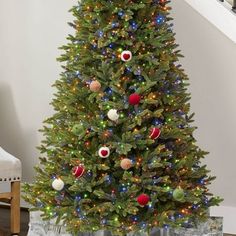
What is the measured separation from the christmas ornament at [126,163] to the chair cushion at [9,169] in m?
1.23

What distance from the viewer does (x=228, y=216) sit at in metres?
3.79

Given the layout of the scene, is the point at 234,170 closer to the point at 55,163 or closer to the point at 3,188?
the point at 55,163

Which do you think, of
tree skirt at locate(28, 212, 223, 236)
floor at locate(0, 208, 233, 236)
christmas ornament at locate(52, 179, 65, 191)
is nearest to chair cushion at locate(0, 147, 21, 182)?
floor at locate(0, 208, 233, 236)

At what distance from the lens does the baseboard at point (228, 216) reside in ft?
12.4

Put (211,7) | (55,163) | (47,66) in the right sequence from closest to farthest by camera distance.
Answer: (55,163)
(211,7)
(47,66)

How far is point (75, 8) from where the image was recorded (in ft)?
9.63

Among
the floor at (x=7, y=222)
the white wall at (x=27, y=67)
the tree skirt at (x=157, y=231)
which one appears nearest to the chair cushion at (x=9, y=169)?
the floor at (x=7, y=222)

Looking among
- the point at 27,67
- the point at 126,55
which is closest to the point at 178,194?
the point at 126,55

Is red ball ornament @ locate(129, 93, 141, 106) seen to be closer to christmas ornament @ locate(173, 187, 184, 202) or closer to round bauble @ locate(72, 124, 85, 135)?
round bauble @ locate(72, 124, 85, 135)

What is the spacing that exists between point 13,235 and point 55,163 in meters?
1.04

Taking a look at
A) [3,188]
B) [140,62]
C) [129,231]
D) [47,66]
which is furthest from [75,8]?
[3,188]

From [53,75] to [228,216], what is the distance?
1.66m

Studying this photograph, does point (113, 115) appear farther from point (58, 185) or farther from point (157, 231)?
point (157, 231)

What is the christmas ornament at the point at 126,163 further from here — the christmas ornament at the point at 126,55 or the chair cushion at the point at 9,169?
the chair cushion at the point at 9,169
